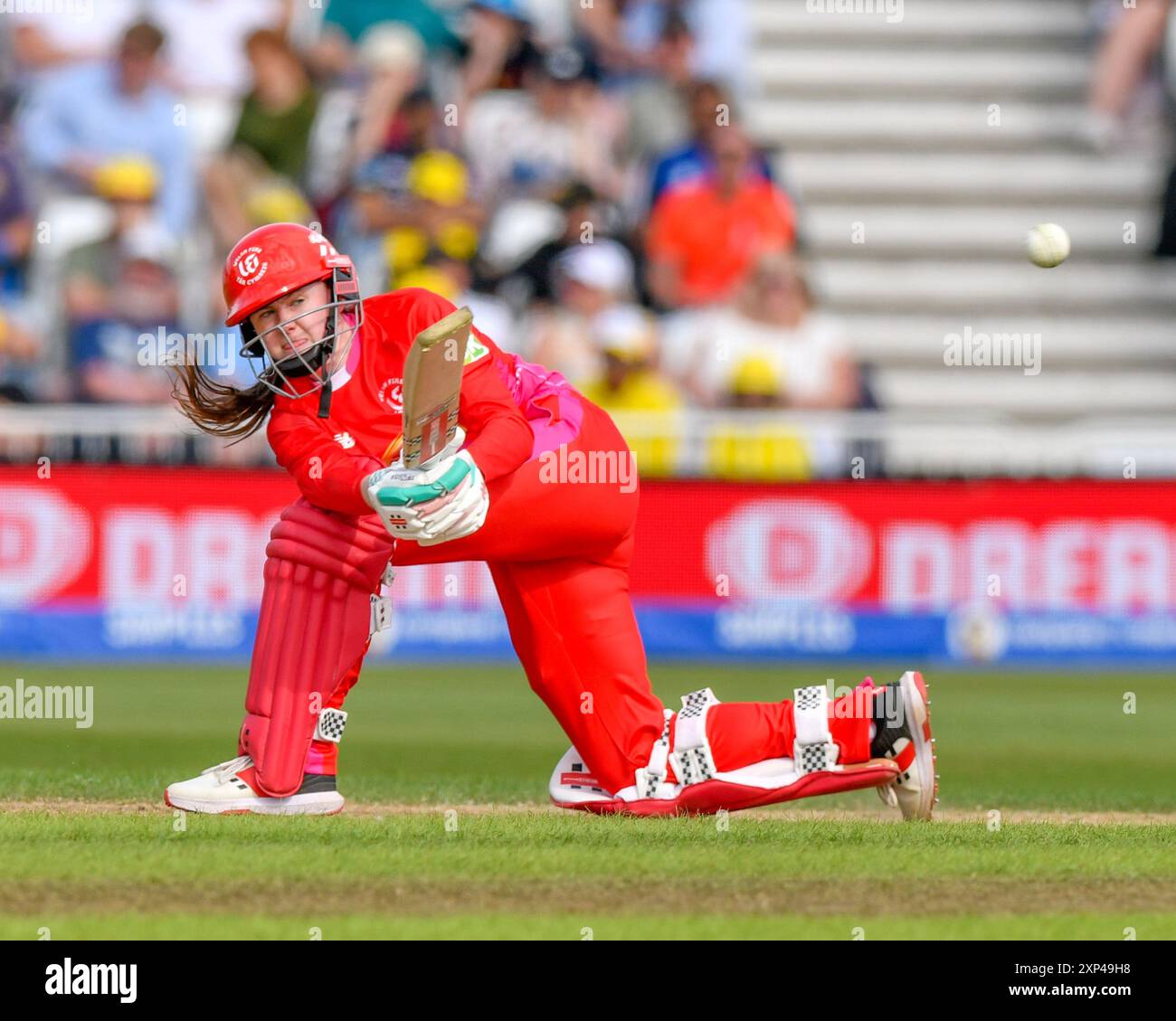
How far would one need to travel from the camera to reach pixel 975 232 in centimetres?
1841

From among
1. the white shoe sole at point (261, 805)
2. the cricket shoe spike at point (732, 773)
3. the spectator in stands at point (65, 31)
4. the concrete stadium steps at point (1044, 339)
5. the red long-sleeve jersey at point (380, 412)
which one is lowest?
the white shoe sole at point (261, 805)

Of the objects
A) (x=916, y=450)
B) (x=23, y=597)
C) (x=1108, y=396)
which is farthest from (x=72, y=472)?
(x=1108, y=396)

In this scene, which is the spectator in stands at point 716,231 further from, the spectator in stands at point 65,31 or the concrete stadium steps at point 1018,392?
the spectator in stands at point 65,31

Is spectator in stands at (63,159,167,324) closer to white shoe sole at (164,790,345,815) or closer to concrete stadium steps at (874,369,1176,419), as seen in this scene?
concrete stadium steps at (874,369,1176,419)

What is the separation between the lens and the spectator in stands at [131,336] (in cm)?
1476

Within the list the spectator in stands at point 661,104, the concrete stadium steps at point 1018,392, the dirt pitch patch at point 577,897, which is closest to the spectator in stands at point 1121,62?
the concrete stadium steps at point 1018,392

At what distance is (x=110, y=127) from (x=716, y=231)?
493 centimetres

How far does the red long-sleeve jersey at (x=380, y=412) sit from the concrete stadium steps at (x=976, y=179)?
12568 millimetres

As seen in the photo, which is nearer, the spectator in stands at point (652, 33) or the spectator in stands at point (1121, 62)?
the spectator in stands at point (652, 33)

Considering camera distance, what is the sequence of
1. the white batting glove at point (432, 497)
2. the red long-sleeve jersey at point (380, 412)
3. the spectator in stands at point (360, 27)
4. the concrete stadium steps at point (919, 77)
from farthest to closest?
the concrete stadium steps at point (919, 77) < the spectator in stands at point (360, 27) < the red long-sleeve jersey at point (380, 412) < the white batting glove at point (432, 497)

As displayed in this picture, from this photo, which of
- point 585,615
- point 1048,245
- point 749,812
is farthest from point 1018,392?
point 585,615

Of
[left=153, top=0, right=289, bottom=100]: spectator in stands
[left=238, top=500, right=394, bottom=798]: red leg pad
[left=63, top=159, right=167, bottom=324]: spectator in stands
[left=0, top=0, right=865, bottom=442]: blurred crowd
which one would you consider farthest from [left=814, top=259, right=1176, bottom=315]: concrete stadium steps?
[left=238, top=500, right=394, bottom=798]: red leg pad

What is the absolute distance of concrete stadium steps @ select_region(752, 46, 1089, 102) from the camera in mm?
19188

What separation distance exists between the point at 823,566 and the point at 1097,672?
189 centimetres
